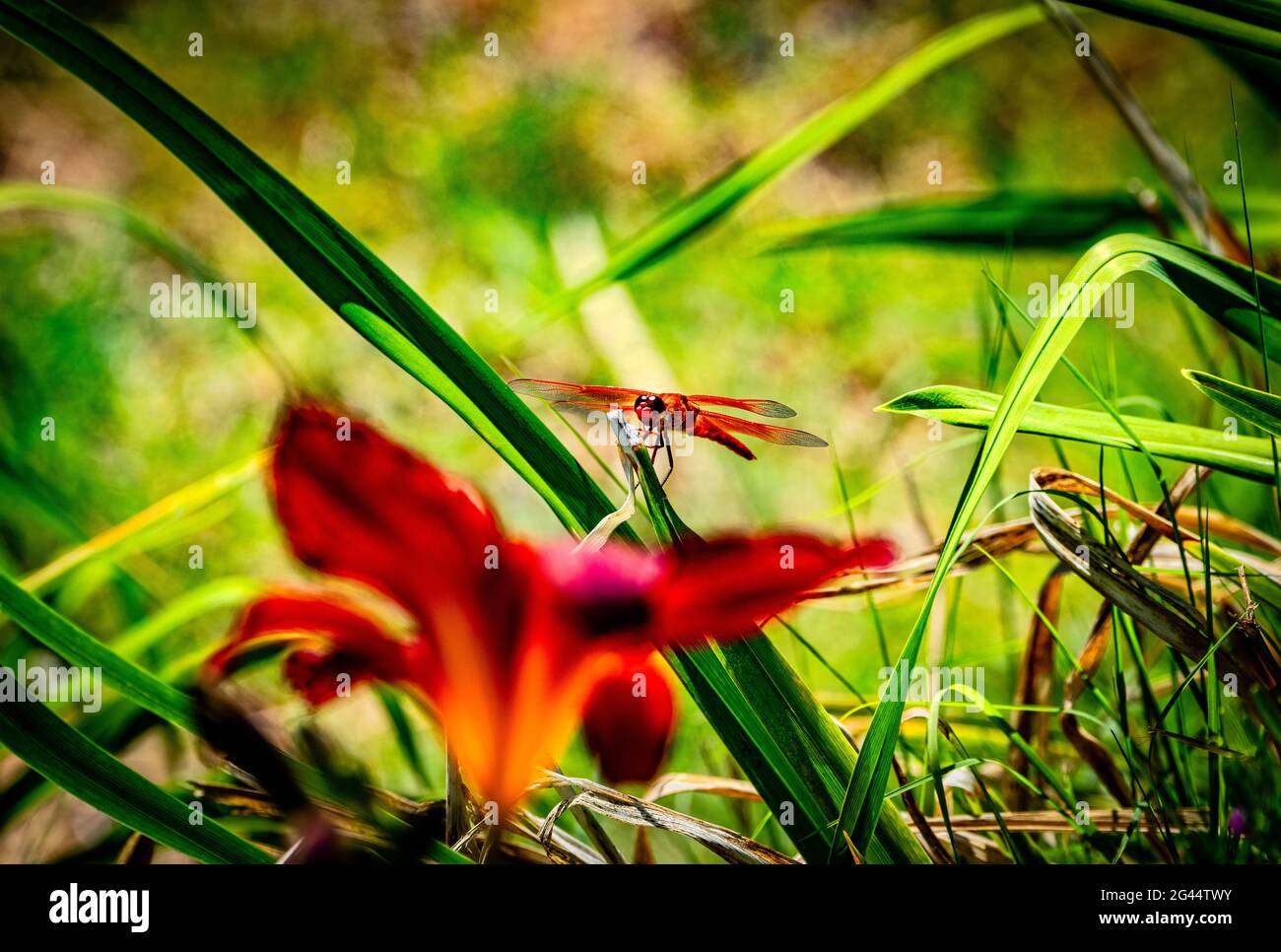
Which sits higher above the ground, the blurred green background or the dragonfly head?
the blurred green background

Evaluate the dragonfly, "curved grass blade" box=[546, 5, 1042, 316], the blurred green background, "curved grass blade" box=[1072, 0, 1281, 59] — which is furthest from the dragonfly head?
the blurred green background

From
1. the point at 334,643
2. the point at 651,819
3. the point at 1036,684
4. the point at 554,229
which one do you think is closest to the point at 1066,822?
the point at 1036,684

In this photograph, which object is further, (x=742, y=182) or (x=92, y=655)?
(x=742, y=182)

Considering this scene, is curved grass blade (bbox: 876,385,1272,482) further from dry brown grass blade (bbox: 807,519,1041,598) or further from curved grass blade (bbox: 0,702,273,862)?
curved grass blade (bbox: 0,702,273,862)

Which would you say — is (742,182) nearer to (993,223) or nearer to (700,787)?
(993,223)
